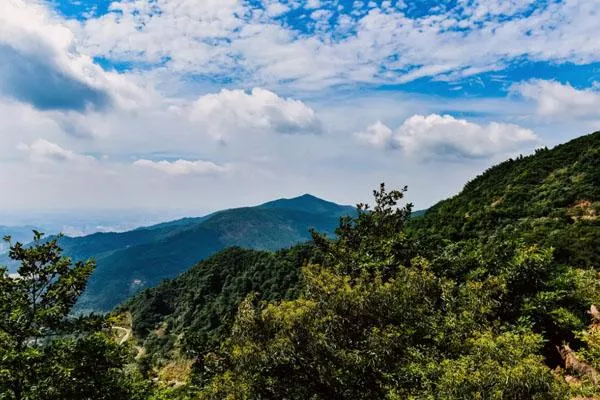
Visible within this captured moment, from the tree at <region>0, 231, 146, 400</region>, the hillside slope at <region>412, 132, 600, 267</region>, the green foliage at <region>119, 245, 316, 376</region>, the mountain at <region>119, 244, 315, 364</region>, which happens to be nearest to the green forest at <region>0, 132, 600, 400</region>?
the tree at <region>0, 231, 146, 400</region>

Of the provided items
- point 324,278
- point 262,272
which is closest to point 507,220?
point 324,278

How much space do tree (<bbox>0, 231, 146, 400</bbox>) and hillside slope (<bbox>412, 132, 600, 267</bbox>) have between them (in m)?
32.8

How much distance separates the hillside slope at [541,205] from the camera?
3656 centimetres

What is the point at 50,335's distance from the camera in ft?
60.6

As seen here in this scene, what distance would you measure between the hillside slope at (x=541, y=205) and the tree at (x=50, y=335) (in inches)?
1291

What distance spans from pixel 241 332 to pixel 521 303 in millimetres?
Result: 14776

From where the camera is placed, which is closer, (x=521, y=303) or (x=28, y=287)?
(x=28, y=287)

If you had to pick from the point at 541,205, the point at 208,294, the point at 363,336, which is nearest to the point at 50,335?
the point at 363,336

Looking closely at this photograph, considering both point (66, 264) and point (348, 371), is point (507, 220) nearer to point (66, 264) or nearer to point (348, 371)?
point (348, 371)

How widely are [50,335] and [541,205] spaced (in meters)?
50.7

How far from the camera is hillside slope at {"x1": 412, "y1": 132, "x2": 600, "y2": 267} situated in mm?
36556

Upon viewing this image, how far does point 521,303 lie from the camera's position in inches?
868

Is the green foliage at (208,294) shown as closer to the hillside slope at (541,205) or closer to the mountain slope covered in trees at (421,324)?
the hillside slope at (541,205)

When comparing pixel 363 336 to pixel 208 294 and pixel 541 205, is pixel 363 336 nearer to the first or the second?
pixel 541 205
